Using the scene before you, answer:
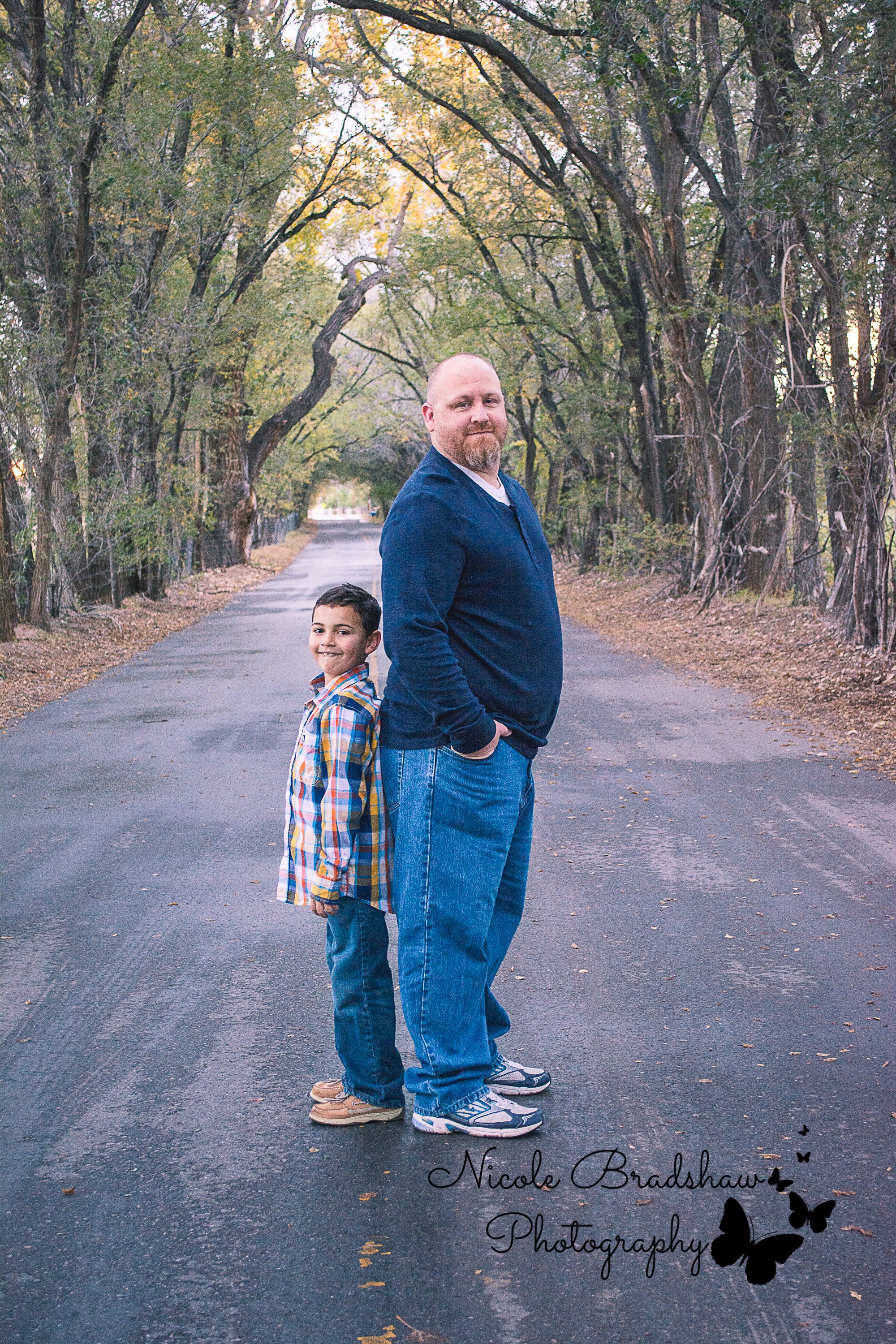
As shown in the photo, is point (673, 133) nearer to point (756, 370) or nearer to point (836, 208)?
point (756, 370)

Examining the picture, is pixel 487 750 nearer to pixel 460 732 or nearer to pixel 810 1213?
pixel 460 732

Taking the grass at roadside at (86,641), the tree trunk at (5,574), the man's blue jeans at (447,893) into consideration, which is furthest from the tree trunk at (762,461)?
the man's blue jeans at (447,893)

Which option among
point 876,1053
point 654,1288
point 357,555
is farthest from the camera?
point 357,555

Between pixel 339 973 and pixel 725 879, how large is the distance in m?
2.86

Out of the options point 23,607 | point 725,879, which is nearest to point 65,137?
point 23,607

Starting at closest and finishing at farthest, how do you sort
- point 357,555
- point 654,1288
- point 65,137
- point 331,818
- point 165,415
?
point 654,1288
point 331,818
point 65,137
point 165,415
point 357,555

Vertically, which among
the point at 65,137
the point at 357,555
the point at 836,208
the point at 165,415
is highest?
the point at 65,137

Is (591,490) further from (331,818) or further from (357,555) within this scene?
(331,818)

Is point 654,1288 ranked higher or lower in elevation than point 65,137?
lower

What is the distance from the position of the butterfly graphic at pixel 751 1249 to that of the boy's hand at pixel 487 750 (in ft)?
4.10

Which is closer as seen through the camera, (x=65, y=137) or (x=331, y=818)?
(x=331, y=818)

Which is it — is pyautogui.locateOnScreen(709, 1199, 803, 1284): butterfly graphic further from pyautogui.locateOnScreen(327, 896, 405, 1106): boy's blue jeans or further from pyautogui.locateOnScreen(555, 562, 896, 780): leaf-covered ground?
pyautogui.locateOnScreen(555, 562, 896, 780): leaf-covered ground

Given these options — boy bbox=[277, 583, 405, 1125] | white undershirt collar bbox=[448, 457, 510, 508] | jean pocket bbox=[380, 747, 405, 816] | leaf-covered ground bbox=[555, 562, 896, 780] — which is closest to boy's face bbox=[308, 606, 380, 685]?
boy bbox=[277, 583, 405, 1125]

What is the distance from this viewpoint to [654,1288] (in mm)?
2766
